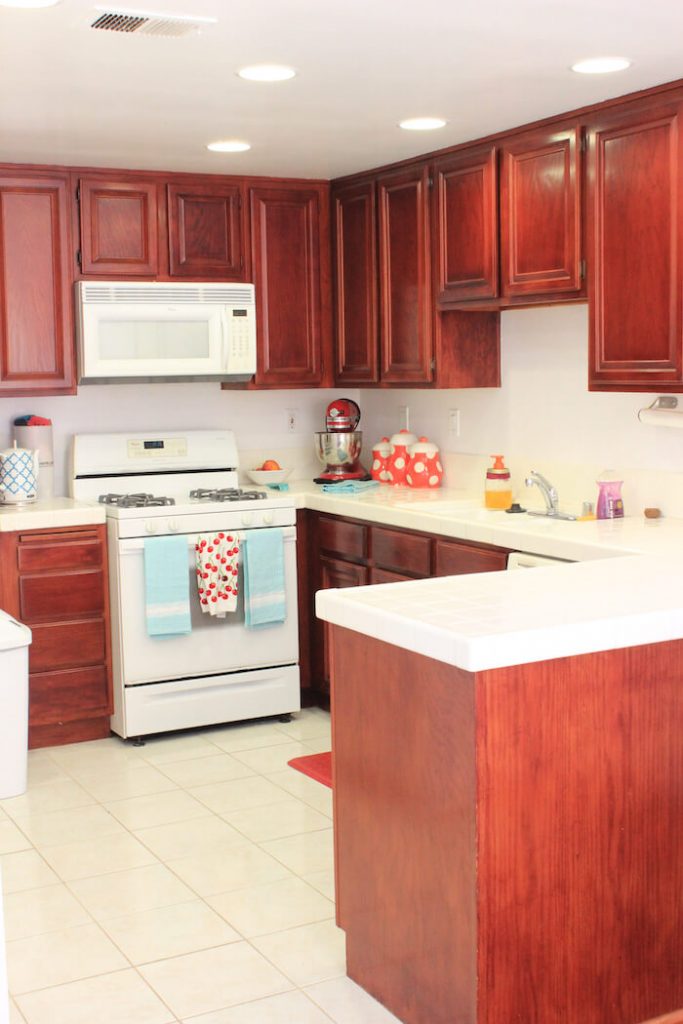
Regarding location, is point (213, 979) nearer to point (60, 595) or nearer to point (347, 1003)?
point (347, 1003)

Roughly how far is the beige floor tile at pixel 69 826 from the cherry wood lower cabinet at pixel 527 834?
142cm

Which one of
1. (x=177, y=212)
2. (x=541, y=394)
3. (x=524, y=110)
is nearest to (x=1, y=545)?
(x=177, y=212)

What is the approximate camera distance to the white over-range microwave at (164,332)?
16.0 ft

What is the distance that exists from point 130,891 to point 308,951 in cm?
63

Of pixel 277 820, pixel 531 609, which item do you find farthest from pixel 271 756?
pixel 531 609

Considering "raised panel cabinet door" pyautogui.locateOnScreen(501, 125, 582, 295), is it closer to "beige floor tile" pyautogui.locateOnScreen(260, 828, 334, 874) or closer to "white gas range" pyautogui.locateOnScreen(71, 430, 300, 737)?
"white gas range" pyautogui.locateOnScreen(71, 430, 300, 737)

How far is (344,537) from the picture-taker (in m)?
4.89

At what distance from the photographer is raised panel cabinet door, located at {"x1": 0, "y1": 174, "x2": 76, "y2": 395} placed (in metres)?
4.76

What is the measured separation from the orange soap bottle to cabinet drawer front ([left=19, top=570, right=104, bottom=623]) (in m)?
1.53

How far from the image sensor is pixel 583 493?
4.50 m

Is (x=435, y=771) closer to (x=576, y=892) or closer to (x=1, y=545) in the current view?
(x=576, y=892)

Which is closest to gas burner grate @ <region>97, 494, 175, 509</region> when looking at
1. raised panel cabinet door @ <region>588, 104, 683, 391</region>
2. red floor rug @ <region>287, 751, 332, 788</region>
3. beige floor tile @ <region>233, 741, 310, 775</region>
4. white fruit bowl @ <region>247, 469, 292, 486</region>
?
white fruit bowl @ <region>247, 469, 292, 486</region>

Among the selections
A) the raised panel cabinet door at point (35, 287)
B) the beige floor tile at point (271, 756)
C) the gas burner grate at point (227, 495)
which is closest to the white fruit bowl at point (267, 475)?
the gas burner grate at point (227, 495)

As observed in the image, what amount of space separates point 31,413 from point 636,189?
2.71 meters
